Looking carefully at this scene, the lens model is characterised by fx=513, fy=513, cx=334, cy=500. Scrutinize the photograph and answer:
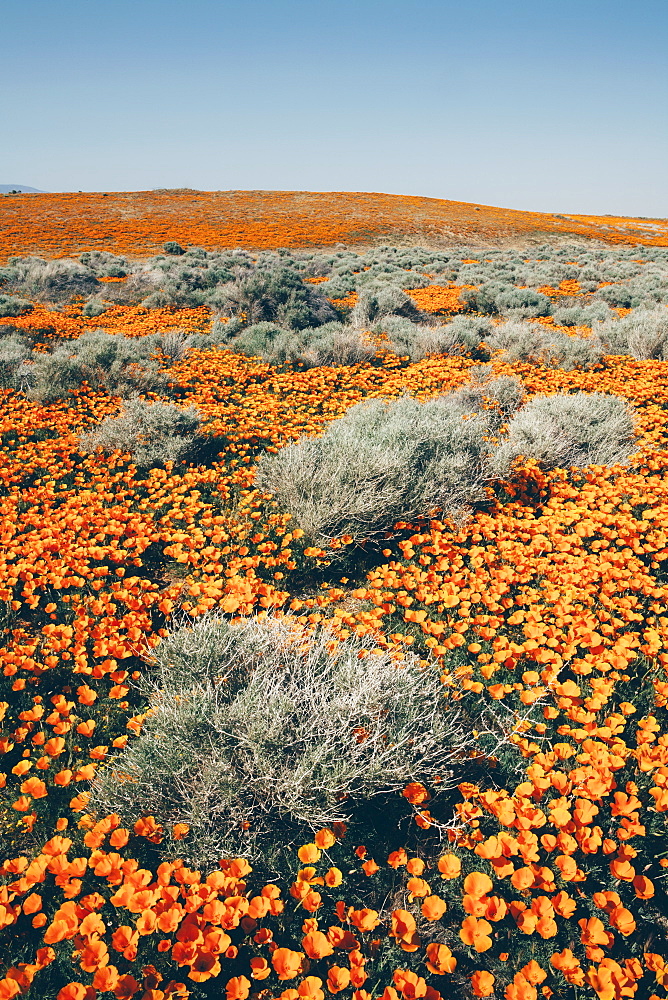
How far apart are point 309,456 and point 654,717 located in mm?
2986

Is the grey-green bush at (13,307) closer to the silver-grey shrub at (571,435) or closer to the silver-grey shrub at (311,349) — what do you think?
the silver-grey shrub at (311,349)

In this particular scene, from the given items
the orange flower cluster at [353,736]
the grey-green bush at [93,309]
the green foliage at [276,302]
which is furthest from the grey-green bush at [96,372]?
the grey-green bush at [93,309]

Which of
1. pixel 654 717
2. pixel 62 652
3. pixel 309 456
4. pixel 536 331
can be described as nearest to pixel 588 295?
pixel 536 331

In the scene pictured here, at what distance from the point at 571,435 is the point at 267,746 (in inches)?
179

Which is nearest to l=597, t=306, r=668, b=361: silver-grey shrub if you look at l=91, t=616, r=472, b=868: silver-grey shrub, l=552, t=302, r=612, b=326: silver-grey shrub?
l=552, t=302, r=612, b=326: silver-grey shrub

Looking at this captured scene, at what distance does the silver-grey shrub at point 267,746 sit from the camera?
2.02m

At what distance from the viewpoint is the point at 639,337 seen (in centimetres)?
905

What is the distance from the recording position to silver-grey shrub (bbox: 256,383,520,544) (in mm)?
4004

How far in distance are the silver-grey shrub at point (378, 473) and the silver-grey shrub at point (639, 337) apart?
589 cm

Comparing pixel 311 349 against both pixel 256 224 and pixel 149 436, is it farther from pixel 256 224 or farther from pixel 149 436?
pixel 256 224

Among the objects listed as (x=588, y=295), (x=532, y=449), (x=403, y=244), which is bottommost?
(x=532, y=449)

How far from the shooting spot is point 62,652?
289 centimetres

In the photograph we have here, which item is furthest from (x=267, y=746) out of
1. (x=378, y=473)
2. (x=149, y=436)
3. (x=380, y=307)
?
(x=380, y=307)

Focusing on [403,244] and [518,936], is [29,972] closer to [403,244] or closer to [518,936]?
[518,936]
